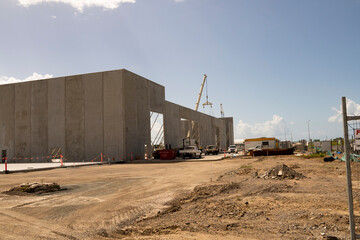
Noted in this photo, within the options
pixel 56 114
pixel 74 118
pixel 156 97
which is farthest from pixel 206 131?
pixel 56 114

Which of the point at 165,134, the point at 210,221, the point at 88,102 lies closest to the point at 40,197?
the point at 210,221

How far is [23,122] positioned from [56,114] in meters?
6.39

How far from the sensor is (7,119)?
4606 centimetres

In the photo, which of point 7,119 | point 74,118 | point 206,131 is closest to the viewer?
point 74,118

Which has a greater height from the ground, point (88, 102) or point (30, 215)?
point (88, 102)

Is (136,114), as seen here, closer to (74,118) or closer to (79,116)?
(79,116)

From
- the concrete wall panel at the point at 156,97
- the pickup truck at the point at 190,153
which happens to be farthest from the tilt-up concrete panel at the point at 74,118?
the pickup truck at the point at 190,153

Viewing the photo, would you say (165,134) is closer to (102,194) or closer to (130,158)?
(130,158)

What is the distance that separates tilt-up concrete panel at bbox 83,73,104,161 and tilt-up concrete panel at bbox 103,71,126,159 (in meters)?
0.74

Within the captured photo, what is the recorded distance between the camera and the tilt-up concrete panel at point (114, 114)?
38.6 meters

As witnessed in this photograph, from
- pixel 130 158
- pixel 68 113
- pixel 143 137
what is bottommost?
pixel 130 158

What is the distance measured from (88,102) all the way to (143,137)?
29.9ft

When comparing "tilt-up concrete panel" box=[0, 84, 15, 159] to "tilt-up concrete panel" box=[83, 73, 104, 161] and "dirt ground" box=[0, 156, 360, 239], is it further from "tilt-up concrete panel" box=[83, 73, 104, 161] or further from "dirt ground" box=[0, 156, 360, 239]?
"dirt ground" box=[0, 156, 360, 239]

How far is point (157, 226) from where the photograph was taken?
6461 mm
